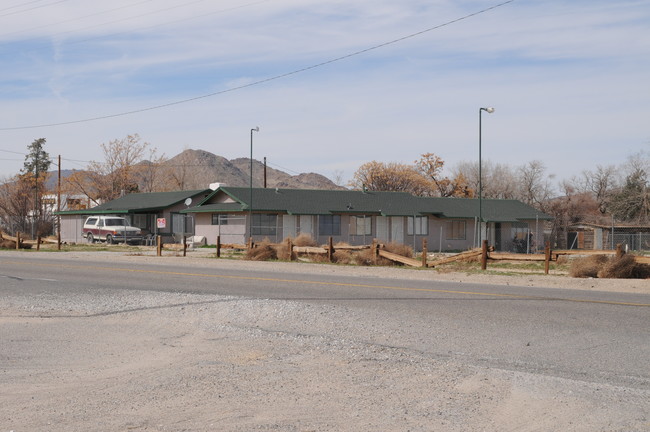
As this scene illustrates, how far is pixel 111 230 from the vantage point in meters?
52.8

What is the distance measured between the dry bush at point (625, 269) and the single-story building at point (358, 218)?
23.8 metres

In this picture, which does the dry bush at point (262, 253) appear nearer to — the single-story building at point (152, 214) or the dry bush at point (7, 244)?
the single-story building at point (152, 214)

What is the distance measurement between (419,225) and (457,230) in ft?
10.8

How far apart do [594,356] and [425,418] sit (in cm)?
370

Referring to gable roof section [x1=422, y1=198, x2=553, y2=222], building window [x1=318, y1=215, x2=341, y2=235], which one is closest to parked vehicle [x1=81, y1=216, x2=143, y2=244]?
building window [x1=318, y1=215, x2=341, y2=235]

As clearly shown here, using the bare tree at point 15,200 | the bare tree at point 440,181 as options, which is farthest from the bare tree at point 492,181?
the bare tree at point 15,200

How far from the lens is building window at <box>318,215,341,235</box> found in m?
49.0

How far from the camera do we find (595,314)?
1260 cm

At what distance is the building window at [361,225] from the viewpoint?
50156 mm

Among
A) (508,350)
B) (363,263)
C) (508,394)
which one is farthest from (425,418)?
(363,263)

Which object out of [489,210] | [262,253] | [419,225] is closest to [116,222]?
[419,225]

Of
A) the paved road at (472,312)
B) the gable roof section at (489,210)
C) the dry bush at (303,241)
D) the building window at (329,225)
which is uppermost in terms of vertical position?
the gable roof section at (489,210)

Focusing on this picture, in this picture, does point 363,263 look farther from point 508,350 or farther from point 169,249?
point 508,350

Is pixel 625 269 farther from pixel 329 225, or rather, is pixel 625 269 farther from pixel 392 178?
pixel 392 178
